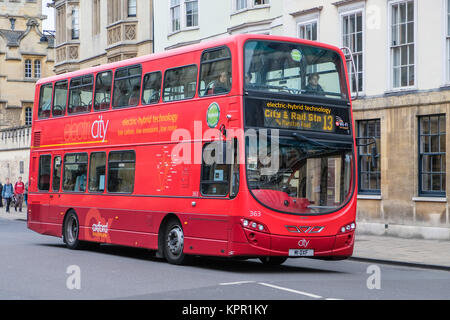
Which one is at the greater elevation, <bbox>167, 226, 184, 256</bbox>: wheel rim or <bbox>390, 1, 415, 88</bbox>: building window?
<bbox>390, 1, 415, 88</bbox>: building window

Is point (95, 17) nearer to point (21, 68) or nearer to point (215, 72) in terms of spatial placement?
point (215, 72)

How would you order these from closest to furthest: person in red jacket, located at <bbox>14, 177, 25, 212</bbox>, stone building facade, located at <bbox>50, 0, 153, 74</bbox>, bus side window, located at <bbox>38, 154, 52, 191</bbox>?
bus side window, located at <bbox>38, 154, 52, 191</bbox> < stone building facade, located at <bbox>50, 0, 153, 74</bbox> < person in red jacket, located at <bbox>14, 177, 25, 212</bbox>

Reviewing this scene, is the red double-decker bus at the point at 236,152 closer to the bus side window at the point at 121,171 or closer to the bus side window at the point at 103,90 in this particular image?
the bus side window at the point at 121,171

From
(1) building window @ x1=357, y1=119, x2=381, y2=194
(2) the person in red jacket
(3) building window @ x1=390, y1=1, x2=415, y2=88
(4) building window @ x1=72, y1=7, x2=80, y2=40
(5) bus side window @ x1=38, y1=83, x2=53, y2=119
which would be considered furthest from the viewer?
(4) building window @ x1=72, y1=7, x2=80, y2=40

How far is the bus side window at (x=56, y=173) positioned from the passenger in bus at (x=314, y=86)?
8129mm

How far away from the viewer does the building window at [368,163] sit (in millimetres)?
25328

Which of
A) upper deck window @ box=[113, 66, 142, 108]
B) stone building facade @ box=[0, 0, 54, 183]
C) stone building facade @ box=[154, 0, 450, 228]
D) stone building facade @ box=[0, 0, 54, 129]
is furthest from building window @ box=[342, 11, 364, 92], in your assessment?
stone building facade @ box=[0, 0, 54, 129]

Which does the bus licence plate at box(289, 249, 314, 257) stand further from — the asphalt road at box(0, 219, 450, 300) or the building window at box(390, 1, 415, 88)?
the building window at box(390, 1, 415, 88)

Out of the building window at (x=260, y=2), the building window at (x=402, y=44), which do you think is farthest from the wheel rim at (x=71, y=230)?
the building window at (x=260, y=2)

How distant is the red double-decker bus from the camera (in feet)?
47.3

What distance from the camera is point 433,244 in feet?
70.3

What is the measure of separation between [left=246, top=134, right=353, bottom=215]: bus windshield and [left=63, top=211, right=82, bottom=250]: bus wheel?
23.3 ft
